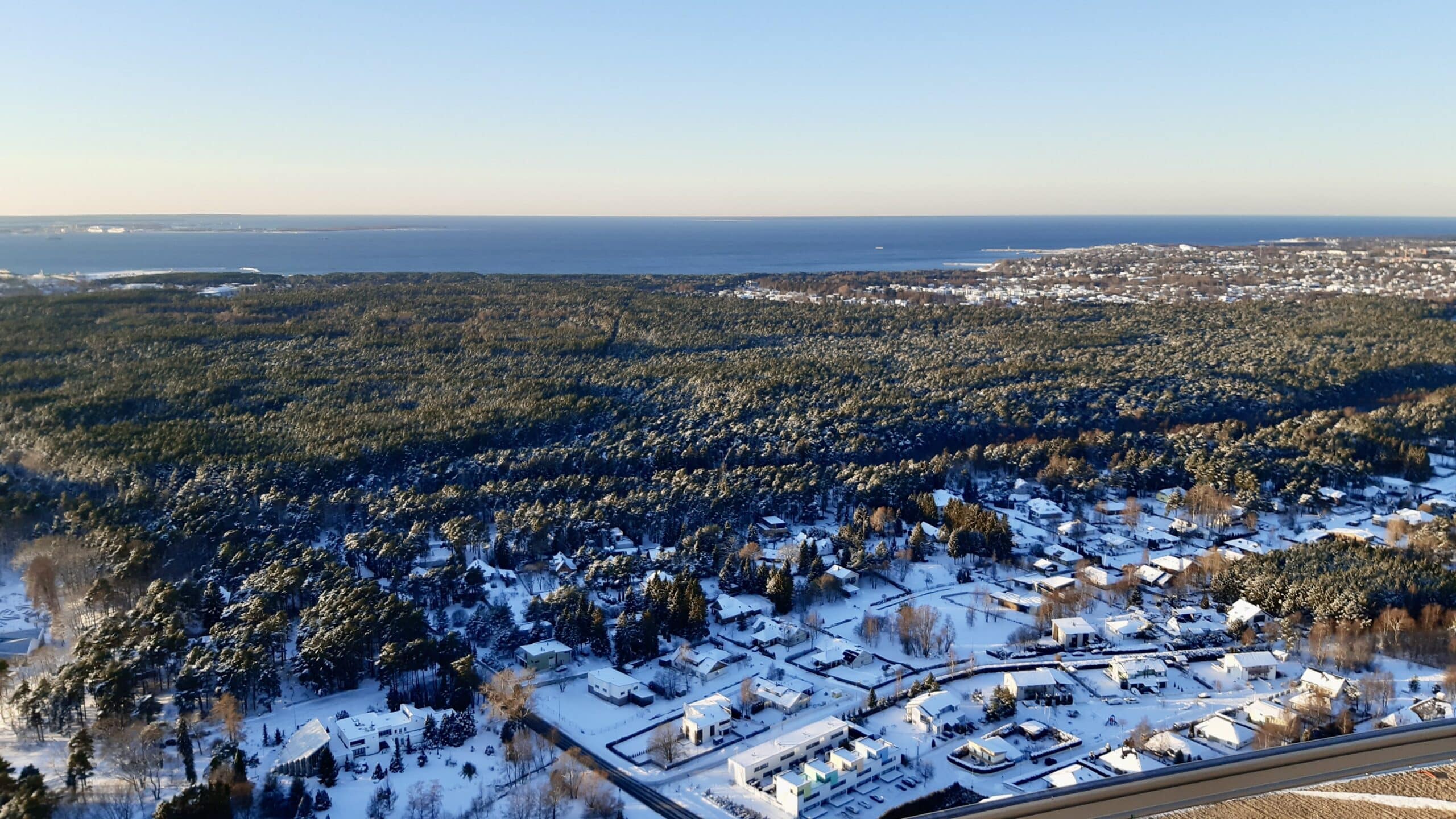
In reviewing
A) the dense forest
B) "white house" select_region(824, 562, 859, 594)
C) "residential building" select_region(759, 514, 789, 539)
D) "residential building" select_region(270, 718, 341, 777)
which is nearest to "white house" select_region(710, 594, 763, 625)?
the dense forest

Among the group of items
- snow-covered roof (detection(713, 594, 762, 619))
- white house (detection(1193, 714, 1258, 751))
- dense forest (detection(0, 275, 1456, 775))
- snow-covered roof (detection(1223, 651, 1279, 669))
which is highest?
dense forest (detection(0, 275, 1456, 775))

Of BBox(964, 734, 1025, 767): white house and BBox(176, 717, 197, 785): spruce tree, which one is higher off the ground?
BBox(176, 717, 197, 785): spruce tree

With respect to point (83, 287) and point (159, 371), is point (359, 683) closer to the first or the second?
point (159, 371)

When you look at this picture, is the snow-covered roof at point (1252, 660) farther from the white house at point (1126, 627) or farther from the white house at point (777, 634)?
the white house at point (777, 634)

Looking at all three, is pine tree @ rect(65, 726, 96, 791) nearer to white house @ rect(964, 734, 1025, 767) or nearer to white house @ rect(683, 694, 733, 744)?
white house @ rect(683, 694, 733, 744)

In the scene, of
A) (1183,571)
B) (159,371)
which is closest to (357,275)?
(159,371)

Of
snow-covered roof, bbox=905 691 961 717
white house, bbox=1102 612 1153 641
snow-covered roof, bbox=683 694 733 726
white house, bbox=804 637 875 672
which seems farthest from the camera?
white house, bbox=1102 612 1153 641

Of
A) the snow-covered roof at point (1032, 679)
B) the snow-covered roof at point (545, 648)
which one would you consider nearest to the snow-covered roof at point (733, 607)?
the snow-covered roof at point (545, 648)
